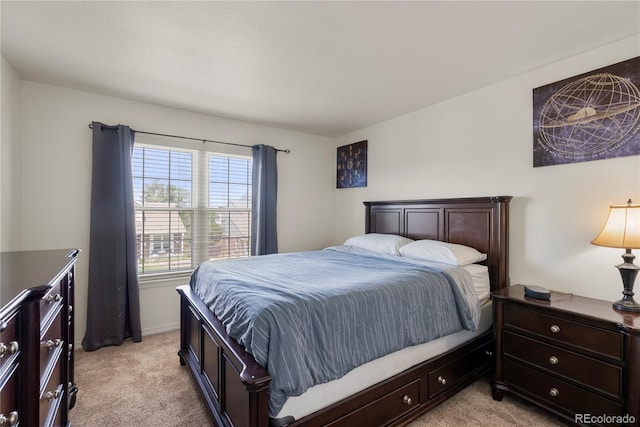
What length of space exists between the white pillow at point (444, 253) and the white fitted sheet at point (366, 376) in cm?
57

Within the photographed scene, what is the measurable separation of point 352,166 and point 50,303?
3.58 meters

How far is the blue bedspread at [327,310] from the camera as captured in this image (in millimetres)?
1357

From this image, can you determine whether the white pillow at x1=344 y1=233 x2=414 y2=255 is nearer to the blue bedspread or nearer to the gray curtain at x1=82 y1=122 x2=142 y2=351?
the blue bedspread

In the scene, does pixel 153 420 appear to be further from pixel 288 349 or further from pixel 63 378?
pixel 288 349

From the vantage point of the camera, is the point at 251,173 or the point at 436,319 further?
the point at 251,173

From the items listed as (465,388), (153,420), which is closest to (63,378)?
(153,420)

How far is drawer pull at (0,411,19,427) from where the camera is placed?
82 centimetres

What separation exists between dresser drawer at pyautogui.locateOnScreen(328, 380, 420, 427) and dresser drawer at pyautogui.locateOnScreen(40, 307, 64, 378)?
4.22ft

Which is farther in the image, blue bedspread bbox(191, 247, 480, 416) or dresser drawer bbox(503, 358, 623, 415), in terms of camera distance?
dresser drawer bbox(503, 358, 623, 415)

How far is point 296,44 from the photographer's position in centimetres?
204

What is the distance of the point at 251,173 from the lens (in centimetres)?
394

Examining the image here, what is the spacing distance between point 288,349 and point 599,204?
2326 mm

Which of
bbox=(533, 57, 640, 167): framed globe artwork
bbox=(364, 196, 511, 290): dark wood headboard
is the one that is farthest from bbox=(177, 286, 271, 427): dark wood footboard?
bbox=(533, 57, 640, 167): framed globe artwork

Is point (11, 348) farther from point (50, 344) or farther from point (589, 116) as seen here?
point (589, 116)
